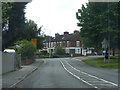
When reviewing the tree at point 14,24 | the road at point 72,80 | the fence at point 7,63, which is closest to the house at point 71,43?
the tree at point 14,24

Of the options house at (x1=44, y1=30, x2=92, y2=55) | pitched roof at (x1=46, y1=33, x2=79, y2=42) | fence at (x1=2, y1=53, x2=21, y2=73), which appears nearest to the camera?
fence at (x1=2, y1=53, x2=21, y2=73)

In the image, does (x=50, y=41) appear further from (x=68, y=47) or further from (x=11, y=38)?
(x=11, y=38)

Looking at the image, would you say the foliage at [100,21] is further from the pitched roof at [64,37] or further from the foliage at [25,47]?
the pitched roof at [64,37]

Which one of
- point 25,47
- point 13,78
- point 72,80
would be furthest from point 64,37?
point 72,80

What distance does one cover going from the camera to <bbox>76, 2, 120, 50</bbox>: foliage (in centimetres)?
4844

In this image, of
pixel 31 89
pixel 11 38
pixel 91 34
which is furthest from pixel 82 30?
pixel 31 89

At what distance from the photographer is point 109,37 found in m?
50.4

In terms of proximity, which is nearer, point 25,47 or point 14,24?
point 14,24

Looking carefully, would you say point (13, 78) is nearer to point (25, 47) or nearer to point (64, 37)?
point (25, 47)

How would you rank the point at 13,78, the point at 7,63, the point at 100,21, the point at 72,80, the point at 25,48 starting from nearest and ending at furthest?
the point at 72,80 → the point at 13,78 → the point at 7,63 → the point at 100,21 → the point at 25,48

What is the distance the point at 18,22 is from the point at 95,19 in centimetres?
2023

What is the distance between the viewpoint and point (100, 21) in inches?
1973

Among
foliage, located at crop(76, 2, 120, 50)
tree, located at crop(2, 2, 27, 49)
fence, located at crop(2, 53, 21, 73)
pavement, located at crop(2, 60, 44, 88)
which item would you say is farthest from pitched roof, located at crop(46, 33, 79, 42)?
pavement, located at crop(2, 60, 44, 88)

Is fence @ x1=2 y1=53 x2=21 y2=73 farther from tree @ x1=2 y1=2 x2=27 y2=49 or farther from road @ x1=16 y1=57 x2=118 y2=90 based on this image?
road @ x1=16 y1=57 x2=118 y2=90
